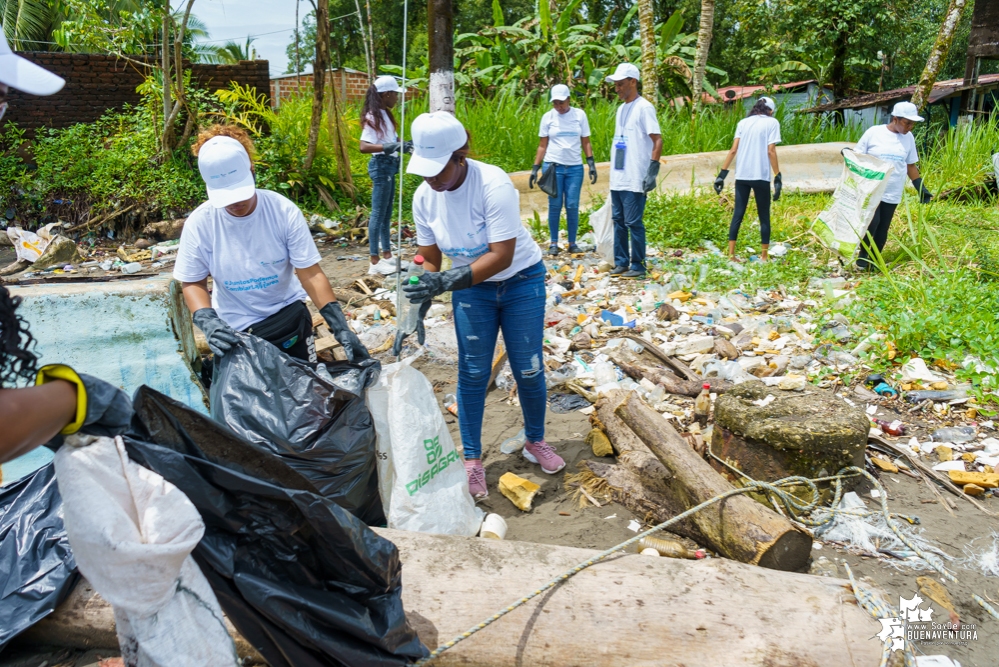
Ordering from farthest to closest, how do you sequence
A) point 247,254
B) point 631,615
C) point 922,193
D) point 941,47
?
point 941,47 < point 922,193 < point 247,254 < point 631,615

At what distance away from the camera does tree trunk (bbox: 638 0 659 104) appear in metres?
8.97

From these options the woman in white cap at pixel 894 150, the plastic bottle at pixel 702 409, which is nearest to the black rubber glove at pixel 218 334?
the plastic bottle at pixel 702 409

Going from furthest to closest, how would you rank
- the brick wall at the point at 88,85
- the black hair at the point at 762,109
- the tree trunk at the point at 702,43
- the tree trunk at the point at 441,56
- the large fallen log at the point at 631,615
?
the tree trunk at the point at 702,43 < the brick wall at the point at 88,85 < the black hair at the point at 762,109 < the tree trunk at the point at 441,56 < the large fallen log at the point at 631,615

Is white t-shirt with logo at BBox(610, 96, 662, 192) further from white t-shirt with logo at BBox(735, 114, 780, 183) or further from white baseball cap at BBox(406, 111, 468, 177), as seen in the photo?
white baseball cap at BBox(406, 111, 468, 177)

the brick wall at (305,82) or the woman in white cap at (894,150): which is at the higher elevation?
the brick wall at (305,82)

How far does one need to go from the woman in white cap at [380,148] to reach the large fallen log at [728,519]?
13.3 feet

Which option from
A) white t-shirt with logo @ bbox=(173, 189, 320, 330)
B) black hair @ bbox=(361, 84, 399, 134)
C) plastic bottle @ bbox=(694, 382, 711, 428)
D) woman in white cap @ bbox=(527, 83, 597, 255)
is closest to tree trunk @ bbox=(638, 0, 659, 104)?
woman in white cap @ bbox=(527, 83, 597, 255)

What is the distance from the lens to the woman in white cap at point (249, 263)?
108 inches

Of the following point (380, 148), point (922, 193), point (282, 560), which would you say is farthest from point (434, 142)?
point (922, 193)

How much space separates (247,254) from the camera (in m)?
2.83

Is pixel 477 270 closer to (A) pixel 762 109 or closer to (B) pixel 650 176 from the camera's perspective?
(B) pixel 650 176

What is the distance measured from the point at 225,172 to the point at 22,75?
1.34m

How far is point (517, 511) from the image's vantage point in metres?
3.23

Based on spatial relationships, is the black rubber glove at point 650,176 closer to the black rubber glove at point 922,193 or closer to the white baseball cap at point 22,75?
the black rubber glove at point 922,193
